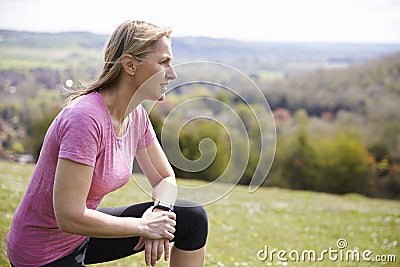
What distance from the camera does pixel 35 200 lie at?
1.94 m

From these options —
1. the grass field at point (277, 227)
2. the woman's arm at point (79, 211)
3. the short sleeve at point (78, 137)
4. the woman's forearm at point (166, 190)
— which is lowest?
the grass field at point (277, 227)

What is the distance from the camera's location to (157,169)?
93.9 inches

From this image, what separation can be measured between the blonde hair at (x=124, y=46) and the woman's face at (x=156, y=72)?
3cm

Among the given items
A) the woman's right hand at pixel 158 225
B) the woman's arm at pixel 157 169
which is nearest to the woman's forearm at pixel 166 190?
the woman's arm at pixel 157 169

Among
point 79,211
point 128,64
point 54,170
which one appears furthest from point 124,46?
point 79,211

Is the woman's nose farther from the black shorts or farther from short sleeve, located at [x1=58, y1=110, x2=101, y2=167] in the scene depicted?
the black shorts

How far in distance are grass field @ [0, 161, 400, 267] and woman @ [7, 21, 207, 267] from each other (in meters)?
0.36

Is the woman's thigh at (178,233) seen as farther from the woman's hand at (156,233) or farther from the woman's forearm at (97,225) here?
the woman's forearm at (97,225)

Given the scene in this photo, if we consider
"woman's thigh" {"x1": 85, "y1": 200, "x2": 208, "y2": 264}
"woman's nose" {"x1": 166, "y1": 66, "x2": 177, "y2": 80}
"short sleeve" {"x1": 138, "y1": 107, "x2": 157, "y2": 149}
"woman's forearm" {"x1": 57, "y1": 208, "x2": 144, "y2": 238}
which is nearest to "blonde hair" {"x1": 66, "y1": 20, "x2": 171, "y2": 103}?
"woman's nose" {"x1": 166, "y1": 66, "x2": 177, "y2": 80}

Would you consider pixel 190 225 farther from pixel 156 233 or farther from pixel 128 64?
pixel 128 64

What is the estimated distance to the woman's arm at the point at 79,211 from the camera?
175 cm

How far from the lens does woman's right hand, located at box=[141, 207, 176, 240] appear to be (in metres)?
2.00

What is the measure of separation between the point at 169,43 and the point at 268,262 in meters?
2.55

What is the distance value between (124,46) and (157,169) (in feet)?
2.19
